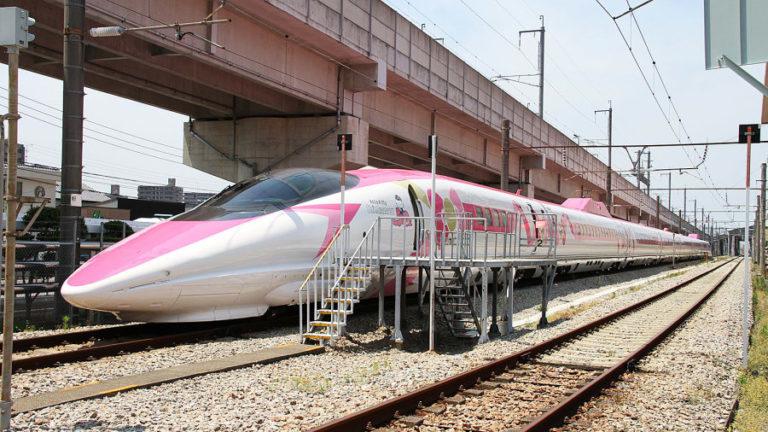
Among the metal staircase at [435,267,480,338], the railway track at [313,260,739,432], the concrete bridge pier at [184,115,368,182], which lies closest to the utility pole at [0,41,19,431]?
the railway track at [313,260,739,432]

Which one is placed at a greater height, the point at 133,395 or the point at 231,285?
the point at 231,285

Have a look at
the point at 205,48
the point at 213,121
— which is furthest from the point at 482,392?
the point at 213,121

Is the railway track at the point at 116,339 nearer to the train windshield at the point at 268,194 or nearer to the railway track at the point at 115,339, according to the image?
the railway track at the point at 115,339

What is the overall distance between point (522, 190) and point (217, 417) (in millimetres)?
34978

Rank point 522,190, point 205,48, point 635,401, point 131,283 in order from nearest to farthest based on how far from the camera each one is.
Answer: point 635,401, point 131,283, point 205,48, point 522,190

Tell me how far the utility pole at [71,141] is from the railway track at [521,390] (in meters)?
7.36

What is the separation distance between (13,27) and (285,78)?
47.1ft

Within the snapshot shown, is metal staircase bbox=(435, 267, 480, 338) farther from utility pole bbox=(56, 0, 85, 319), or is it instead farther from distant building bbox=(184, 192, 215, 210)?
distant building bbox=(184, 192, 215, 210)

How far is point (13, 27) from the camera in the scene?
201 inches

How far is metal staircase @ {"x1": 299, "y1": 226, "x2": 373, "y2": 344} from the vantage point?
10125 mm

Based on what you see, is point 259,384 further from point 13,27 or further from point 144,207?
point 144,207

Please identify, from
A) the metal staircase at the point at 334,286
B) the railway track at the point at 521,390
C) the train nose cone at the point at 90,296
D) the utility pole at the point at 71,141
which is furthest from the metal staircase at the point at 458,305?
the utility pole at the point at 71,141

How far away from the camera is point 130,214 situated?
180 feet

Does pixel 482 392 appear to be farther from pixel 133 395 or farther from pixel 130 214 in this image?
pixel 130 214
